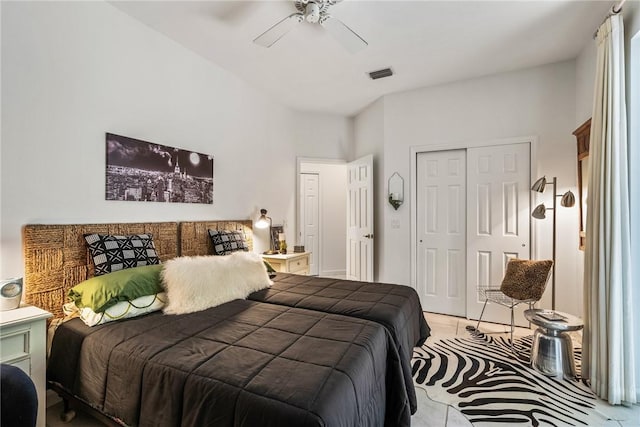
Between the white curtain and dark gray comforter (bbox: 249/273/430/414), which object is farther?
the white curtain

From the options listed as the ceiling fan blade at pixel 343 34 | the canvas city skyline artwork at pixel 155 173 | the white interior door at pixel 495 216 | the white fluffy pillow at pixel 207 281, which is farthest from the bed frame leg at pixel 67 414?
the white interior door at pixel 495 216

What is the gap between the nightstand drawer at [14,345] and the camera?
4.71ft

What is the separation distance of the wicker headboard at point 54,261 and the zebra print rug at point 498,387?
2558 mm

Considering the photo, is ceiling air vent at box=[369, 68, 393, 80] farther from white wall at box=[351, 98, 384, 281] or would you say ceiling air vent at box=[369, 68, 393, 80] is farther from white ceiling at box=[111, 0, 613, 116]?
white wall at box=[351, 98, 384, 281]

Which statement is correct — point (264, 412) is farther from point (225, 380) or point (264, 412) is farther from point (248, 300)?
point (248, 300)

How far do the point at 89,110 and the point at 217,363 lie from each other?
2.05m

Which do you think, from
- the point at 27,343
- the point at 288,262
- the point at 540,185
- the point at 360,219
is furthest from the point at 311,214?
the point at 27,343

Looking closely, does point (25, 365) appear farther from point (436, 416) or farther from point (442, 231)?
point (442, 231)

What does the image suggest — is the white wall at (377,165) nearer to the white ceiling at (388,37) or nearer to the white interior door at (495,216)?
the white ceiling at (388,37)

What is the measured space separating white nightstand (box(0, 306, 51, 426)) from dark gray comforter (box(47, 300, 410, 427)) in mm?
94

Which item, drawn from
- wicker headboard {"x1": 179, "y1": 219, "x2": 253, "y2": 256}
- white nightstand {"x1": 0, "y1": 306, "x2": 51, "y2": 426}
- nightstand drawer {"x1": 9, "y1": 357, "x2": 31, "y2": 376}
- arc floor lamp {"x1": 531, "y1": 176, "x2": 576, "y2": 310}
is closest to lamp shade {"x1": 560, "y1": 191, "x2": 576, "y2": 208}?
arc floor lamp {"x1": 531, "y1": 176, "x2": 576, "y2": 310}

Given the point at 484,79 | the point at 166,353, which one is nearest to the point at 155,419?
the point at 166,353

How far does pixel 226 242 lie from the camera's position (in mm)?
3018

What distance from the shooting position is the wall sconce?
3896mm
